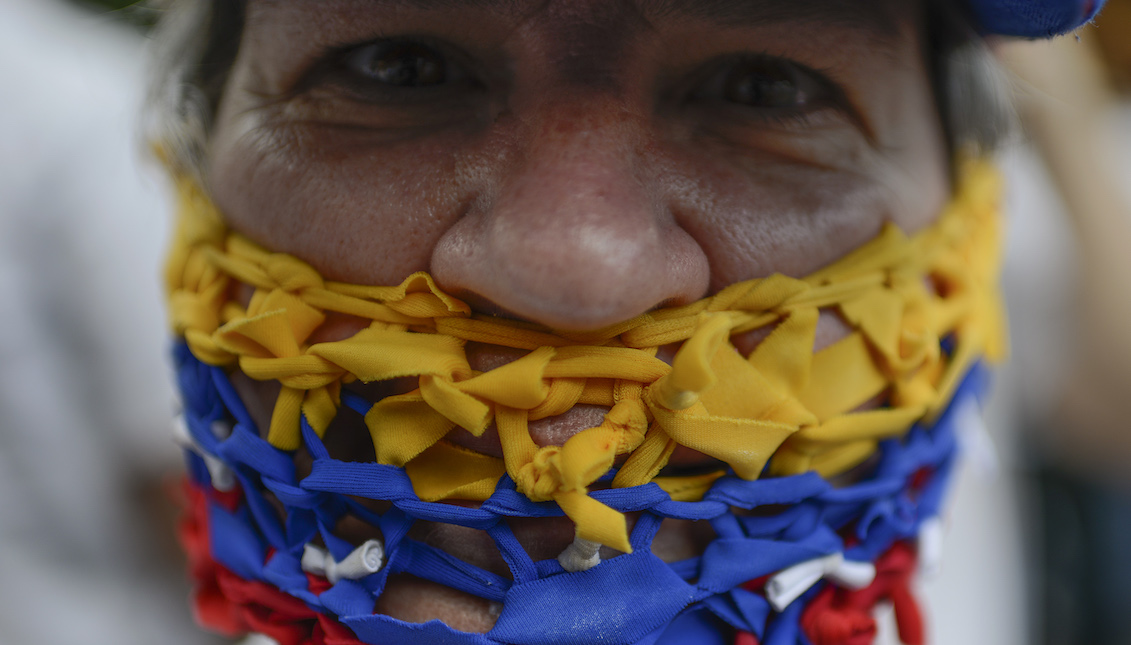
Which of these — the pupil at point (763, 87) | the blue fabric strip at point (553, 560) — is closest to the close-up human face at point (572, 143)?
the pupil at point (763, 87)

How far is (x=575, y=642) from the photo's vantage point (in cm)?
53

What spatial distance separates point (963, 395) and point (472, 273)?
0.51m

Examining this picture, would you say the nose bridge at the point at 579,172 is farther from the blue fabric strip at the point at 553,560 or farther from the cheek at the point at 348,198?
the blue fabric strip at the point at 553,560

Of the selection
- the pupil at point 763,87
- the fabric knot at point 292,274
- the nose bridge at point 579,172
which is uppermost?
the pupil at point 763,87

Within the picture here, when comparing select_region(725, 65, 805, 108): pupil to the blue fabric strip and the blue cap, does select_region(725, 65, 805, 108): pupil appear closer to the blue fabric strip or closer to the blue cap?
the blue cap

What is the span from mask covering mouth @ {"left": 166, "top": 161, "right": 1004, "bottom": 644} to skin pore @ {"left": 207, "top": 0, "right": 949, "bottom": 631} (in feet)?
0.07

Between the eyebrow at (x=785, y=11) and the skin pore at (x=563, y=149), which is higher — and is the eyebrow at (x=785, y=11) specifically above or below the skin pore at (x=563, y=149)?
above

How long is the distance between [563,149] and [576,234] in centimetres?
7

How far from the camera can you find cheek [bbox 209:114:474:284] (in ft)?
1.86

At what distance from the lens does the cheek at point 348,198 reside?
57 cm

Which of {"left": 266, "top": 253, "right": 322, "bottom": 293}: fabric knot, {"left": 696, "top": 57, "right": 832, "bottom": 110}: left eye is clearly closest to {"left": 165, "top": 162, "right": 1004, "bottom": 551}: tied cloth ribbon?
{"left": 266, "top": 253, "right": 322, "bottom": 293}: fabric knot

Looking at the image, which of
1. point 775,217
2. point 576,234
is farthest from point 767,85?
point 576,234

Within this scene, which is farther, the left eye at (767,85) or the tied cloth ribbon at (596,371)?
the left eye at (767,85)

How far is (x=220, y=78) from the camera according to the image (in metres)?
0.71
